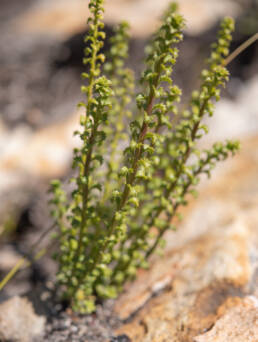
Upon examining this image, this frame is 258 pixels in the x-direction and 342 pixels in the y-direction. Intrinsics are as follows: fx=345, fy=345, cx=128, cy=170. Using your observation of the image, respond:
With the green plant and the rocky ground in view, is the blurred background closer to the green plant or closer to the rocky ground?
the rocky ground

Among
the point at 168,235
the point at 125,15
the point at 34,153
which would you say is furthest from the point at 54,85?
the point at 168,235

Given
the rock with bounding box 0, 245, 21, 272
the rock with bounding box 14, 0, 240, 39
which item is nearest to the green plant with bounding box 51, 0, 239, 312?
the rock with bounding box 0, 245, 21, 272

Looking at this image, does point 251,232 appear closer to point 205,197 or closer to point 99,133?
point 205,197

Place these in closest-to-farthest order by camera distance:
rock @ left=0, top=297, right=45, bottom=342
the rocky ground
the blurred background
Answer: the rocky ground < rock @ left=0, top=297, right=45, bottom=342 < the blurred background

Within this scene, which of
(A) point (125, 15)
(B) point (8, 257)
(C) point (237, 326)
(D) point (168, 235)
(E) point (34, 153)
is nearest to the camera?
(C) point (237, 326)

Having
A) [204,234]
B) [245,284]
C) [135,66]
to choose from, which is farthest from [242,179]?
[135,66]

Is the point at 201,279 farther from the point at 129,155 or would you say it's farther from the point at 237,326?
the point at 129,155

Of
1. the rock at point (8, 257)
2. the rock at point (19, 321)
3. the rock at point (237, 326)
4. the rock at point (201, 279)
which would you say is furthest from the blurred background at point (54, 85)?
the rock at point (237, 326)
